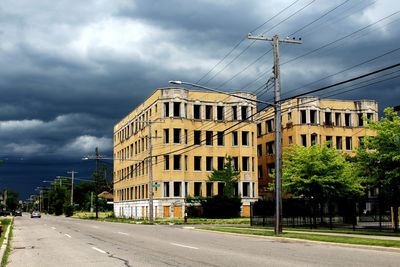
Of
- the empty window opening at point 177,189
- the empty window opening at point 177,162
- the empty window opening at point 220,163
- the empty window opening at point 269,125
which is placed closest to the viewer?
the empty window opening at point 177,189

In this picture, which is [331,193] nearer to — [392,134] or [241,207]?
[392,134]

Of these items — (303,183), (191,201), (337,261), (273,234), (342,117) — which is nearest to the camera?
(337,261)

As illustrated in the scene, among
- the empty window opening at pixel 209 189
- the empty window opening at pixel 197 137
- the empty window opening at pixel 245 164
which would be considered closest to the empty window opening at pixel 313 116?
the empty window opening at pixel 245 164

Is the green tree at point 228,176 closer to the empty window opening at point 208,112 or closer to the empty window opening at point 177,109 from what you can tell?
the empty window opening at point 208,112

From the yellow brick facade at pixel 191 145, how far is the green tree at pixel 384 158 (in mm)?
40657

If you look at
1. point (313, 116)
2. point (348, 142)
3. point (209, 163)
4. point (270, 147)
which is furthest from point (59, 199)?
point (348, 142)

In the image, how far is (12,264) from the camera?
48.0 ft

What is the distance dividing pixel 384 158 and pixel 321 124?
51.8 meters

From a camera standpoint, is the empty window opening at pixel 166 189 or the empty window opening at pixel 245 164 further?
the empty window opening at pixel 245 164

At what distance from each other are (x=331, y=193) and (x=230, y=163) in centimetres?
3244

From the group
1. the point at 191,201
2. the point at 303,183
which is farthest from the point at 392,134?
the point at 191,201

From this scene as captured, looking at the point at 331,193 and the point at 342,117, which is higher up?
the point at 342,117

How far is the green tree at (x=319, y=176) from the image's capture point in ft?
122

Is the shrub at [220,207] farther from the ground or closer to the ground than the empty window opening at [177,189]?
closer to the ground
